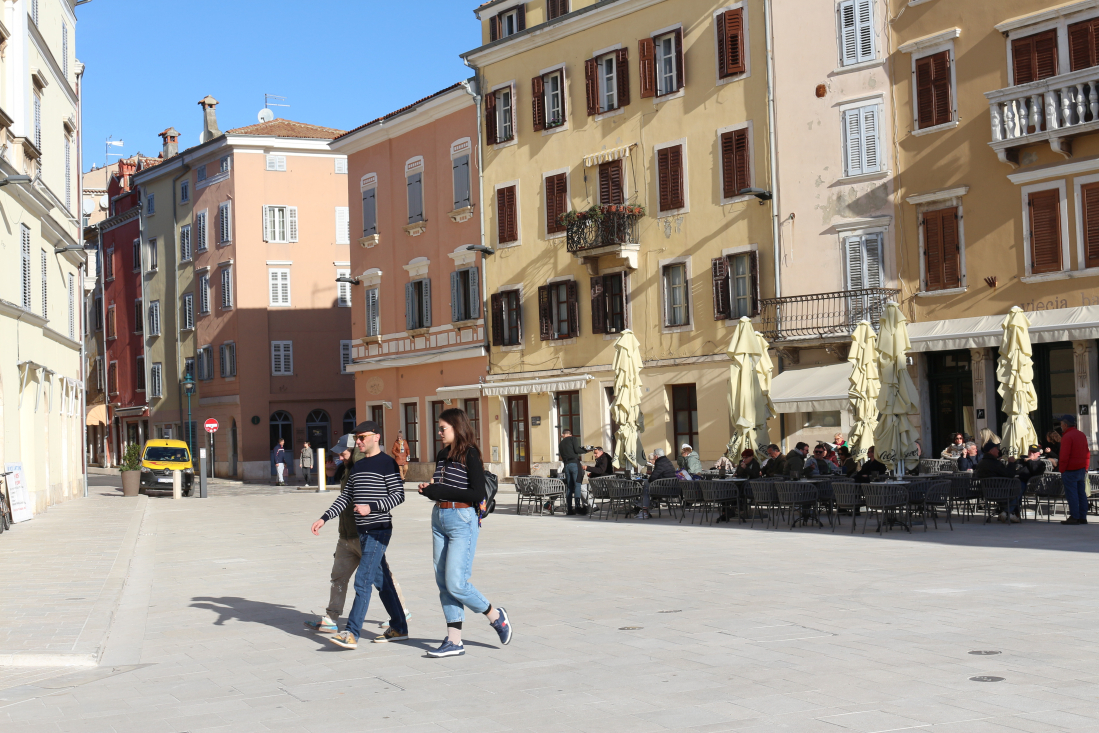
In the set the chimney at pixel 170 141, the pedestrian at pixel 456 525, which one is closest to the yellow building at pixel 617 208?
the pedestrian at pixel 456 525

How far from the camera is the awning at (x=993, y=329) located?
79.2 feet

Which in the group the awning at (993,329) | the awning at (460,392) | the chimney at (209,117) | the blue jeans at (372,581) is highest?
the chimney at (209,117)

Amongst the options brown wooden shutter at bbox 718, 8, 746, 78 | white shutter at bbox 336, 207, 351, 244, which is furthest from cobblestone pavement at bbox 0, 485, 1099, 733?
white shutter at bbox 336, 207, 351, 244

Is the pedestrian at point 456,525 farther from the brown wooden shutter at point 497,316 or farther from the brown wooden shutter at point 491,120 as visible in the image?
the brown wooden shutter at point 491,120

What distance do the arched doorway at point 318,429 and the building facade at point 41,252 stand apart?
16330 millimetres

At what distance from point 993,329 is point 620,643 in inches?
732

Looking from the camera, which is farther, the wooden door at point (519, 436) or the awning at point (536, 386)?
the wooden door at point (519, 436)

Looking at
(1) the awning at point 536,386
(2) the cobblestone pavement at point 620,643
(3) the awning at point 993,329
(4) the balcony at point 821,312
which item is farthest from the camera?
(1) the awning at point 536,386

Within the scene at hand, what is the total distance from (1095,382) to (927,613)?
1668cm

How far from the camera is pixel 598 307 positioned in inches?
1359

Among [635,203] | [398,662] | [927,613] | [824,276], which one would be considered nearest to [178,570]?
[398,662]

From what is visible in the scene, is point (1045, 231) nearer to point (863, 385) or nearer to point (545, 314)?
point (863, 385)

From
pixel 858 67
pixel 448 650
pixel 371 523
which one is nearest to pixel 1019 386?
pixel 858 67

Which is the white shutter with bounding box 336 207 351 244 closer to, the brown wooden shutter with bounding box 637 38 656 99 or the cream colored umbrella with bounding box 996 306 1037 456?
the brown wooden shutter with bounding box 637 38 656 99
